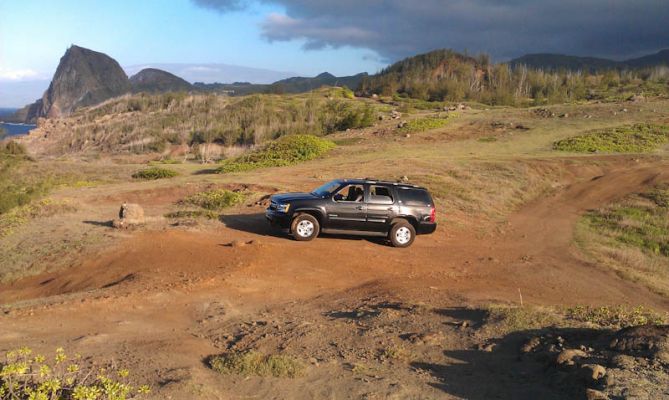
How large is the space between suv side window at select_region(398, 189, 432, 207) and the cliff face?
147413 mm

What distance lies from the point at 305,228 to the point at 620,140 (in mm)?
23504

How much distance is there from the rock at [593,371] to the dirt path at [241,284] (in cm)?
262

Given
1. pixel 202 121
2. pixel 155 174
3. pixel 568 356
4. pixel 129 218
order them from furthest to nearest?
pixel 202 121 < pixel 155 174 < pixel 129 218 < pixel 568 356

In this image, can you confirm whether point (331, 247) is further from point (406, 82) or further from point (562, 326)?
point (406, 82)

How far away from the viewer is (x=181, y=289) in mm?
9945

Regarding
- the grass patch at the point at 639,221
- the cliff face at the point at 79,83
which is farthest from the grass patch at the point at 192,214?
the cliff face at the point at 79,83

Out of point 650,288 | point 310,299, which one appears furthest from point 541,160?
point 310,299

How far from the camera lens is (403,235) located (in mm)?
13828

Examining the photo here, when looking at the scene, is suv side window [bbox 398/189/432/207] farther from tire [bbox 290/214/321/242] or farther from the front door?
tire [bbox 290/214/321/242]

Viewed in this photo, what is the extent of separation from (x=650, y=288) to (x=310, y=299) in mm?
7423

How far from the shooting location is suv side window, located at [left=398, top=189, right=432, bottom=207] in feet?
45.5

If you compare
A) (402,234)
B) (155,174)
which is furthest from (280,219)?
(155,174)

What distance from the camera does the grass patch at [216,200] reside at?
16.6m

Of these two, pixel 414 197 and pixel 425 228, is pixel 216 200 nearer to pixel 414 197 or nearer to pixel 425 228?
pixel 414 197
